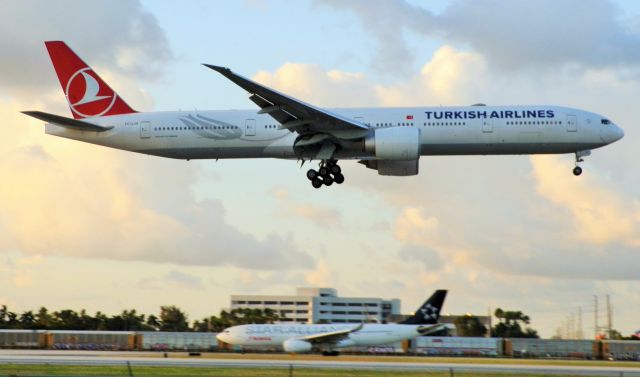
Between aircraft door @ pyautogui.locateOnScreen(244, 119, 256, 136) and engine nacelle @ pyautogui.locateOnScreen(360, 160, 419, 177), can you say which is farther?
engine nacelle @ pyautogui.locateOnScreen(360, 160, 419, 177)

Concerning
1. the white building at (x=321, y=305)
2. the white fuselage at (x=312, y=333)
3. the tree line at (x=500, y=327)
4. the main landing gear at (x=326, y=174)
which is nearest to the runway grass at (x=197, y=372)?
the main landing gear at (x=326, y=174)

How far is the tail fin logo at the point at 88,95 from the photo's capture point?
52062mm

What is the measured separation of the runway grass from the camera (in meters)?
37.5

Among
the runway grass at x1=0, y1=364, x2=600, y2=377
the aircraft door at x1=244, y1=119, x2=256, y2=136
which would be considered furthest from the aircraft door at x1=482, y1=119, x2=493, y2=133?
the runway grass at x1=0, y1=364, x2=600, y2=377

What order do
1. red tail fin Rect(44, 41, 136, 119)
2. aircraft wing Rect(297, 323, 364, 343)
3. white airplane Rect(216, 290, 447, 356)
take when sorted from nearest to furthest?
red tail fin Rect(44, 41, 136, 119)
aircraft wing Rect(297, 323, 364, 343)
white airplane Rect(216, 290, 447, 356)

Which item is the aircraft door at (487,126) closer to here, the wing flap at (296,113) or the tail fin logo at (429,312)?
the wing flap at (296,113)

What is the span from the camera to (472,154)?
1822 inches

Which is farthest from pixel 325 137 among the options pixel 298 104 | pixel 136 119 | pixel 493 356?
pixel 493 356

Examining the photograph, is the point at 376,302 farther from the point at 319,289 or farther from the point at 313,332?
the point at 313,332

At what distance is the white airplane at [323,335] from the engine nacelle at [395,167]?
12.0m

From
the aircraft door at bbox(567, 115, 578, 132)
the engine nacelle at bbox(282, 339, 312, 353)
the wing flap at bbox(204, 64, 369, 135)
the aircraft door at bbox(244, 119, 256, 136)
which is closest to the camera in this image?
the wing flap at bbox(204, 64, 369, 135)

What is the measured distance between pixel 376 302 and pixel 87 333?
312 ft

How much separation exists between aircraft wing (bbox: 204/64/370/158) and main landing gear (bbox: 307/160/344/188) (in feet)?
1.75

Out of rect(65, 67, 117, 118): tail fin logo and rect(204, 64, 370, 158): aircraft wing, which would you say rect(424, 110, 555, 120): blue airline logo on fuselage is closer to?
rect(204, 64, 370, 158): aircraft wing
